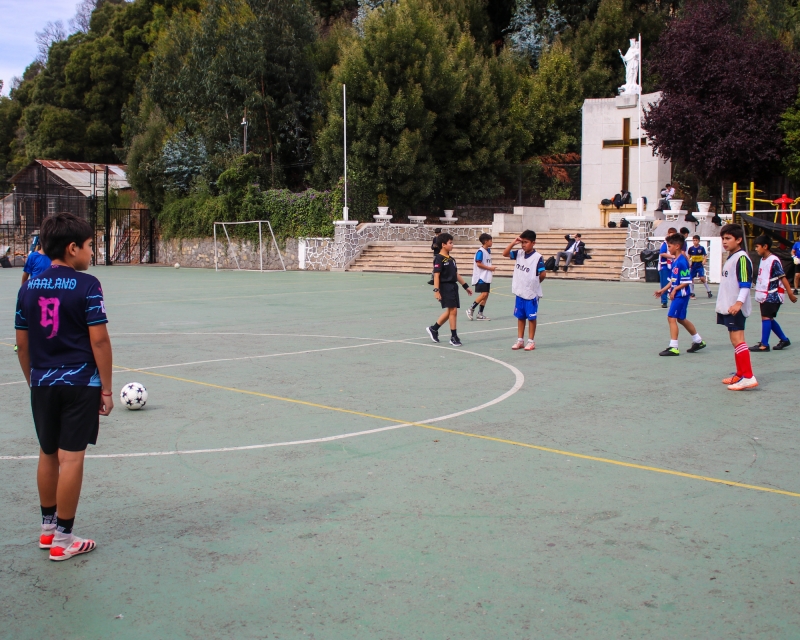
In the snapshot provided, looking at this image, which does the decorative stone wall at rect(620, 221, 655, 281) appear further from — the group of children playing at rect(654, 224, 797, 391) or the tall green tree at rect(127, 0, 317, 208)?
the tall green tree at rect(127, 0, 317, 208)

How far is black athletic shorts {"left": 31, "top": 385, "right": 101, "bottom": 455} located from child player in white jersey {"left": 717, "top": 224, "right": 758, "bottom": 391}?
259 inches

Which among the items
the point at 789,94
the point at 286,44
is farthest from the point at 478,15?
the point at 789,94

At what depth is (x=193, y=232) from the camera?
1583 inches

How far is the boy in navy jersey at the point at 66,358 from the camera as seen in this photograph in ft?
14.0

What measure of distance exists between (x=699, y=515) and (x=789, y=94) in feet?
88.8

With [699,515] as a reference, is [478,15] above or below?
above

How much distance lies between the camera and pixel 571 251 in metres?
27.3

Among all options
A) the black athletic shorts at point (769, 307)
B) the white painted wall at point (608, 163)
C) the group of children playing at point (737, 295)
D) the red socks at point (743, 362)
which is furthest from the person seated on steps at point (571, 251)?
the red socks at point (743, 362)

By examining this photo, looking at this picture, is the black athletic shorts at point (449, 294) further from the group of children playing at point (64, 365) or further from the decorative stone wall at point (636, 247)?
the decorative stone wall at point (636, 247)

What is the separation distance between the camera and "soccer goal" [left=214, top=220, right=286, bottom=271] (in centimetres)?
3634

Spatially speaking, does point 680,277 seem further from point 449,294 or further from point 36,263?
point 36,263

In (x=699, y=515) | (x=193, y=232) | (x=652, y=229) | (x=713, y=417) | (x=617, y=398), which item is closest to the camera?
(x=699, y=515)

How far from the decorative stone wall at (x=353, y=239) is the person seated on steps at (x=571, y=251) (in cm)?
626

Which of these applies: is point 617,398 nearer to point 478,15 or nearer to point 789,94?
point 789,94
